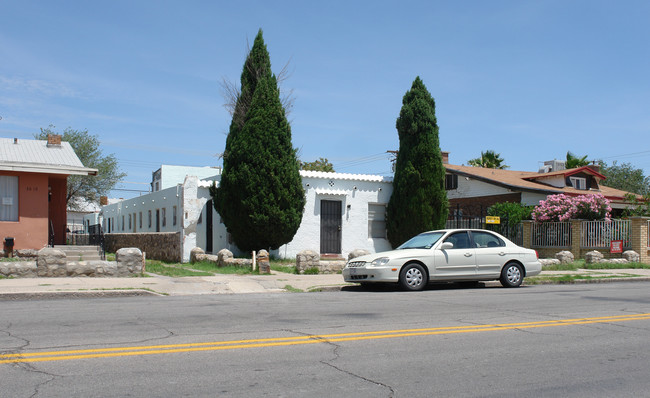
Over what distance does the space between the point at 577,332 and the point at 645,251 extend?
1964 centimetres

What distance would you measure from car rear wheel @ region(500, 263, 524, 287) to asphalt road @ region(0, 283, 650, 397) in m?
3.40

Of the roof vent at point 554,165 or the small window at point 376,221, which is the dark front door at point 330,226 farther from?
the roof vent at point 554,165

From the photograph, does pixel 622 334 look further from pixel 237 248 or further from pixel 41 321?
pixel 237 248

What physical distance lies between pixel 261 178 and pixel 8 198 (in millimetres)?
8403

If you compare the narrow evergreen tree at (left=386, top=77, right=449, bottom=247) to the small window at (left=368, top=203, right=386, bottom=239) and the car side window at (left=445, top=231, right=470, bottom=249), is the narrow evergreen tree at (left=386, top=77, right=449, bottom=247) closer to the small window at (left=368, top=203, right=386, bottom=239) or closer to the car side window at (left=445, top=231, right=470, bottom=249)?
the small window at (left=368, top=203, right=386, bottom=239)

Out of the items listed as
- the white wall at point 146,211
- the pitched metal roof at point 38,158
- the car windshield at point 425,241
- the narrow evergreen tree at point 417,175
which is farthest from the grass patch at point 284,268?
the pitched metal roof at point 38,158

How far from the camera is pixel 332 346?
24.3ft

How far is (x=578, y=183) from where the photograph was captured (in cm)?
3844

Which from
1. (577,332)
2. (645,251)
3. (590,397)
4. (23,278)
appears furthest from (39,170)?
(645,251)

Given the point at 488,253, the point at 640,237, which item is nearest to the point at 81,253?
the point at 488,253

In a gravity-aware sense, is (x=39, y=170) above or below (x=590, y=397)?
above

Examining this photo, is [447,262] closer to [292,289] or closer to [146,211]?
[292,289]

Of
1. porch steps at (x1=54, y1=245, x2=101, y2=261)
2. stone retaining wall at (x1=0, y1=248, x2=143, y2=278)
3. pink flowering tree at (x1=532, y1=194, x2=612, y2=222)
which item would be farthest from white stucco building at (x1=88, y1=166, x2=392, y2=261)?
pink flowering tree at (x1=532, y1=194, x2=612, y2=222)

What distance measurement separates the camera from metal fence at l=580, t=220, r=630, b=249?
26.3 m
